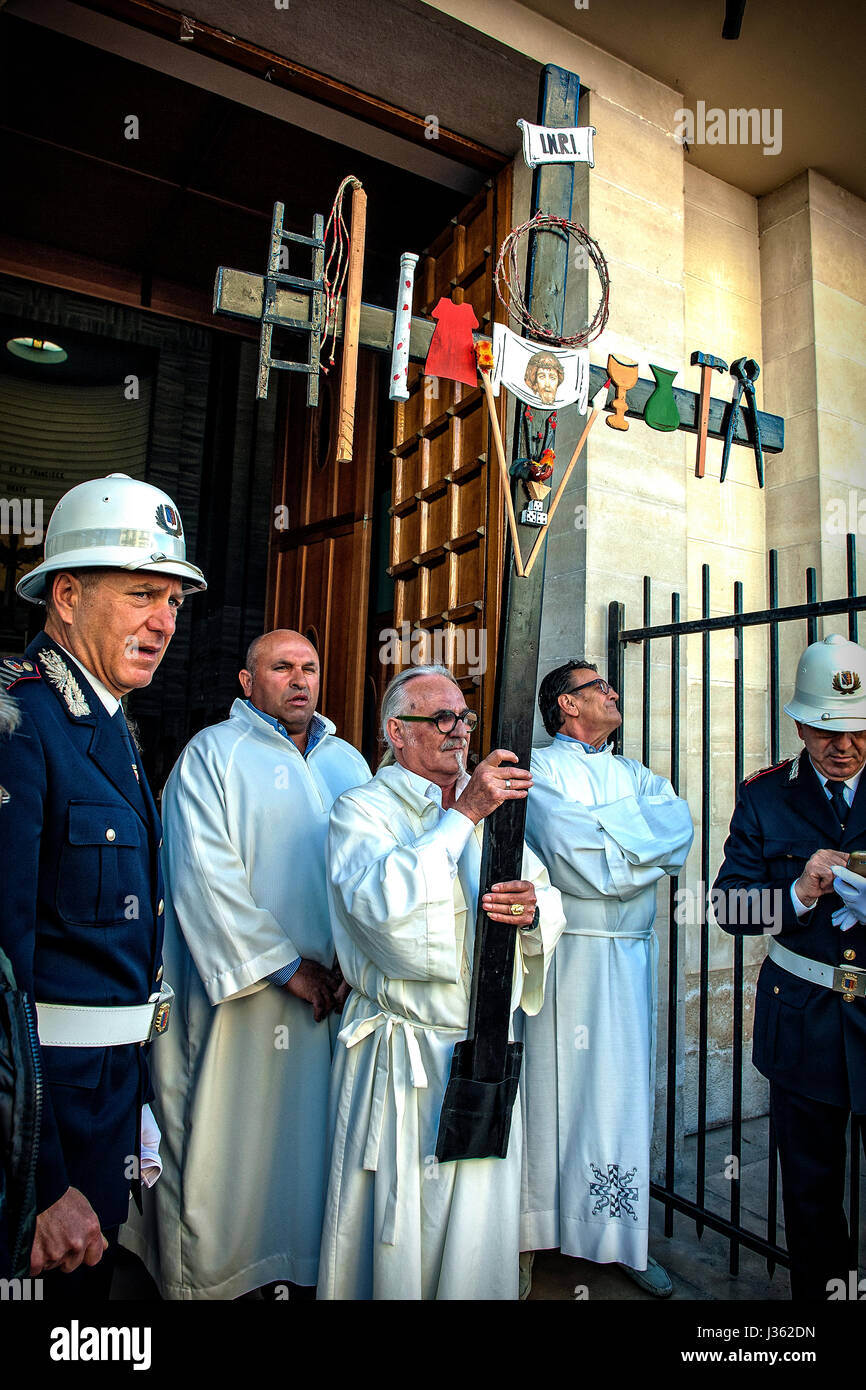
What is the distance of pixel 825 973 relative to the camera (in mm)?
2605

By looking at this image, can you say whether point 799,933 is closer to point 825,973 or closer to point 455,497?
point 825,973

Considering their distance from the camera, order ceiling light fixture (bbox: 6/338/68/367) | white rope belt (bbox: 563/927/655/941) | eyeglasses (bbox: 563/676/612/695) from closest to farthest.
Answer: white rope belt (bbox: 563/927/655/941) < eyeglasses (bbox: 563/676/612/695) < ceiling light fixture (bbox: 6/338/68/367)

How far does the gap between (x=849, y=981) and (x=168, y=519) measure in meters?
2.27

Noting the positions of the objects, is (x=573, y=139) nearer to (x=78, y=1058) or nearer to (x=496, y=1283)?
(x=78, y=1058)

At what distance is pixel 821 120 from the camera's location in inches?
190

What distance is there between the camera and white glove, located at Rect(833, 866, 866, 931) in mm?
2451

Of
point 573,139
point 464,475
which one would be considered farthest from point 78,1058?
point 464,475

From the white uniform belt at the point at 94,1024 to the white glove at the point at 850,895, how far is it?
6.08ft

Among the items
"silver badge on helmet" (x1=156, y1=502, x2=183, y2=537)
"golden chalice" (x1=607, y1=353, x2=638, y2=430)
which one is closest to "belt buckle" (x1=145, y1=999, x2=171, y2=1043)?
"silver badge on helmet" (x1=156, y1=502, x2=183, y2=537)

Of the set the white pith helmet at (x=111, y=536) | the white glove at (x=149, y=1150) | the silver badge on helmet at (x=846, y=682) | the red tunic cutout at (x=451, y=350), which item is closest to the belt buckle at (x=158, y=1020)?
the white glove at (x=149, y=1150)

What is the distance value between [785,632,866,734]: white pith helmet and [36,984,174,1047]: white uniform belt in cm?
202

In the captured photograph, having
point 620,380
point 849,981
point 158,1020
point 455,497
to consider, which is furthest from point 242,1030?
point 455,497

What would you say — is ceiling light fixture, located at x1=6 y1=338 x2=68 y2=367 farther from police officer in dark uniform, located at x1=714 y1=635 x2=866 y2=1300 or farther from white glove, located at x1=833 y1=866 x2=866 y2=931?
white glove, located at x1=833 y1=866 x2=866 y2=931

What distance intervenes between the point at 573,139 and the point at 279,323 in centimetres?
102
